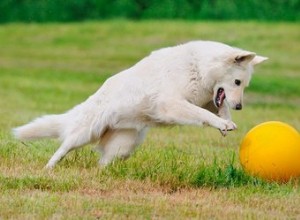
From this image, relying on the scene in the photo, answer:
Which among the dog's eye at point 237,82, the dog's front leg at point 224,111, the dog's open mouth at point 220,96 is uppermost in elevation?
the dog's eye at point 237,82

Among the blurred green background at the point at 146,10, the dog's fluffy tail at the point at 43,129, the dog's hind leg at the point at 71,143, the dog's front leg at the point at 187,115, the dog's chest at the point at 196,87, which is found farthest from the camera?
the blurred green background at the point at 146,10

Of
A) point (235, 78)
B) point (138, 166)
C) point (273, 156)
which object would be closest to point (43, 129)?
point (138, 166)

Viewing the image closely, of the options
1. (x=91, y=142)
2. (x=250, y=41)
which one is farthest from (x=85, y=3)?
(x=91, y=142)

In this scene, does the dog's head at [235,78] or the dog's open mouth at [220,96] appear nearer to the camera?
the dog's head at [235,78]

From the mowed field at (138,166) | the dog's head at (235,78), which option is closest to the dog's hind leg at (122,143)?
the mowed field at (138,166)

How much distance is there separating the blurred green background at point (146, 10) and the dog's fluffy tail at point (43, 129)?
21.5 m

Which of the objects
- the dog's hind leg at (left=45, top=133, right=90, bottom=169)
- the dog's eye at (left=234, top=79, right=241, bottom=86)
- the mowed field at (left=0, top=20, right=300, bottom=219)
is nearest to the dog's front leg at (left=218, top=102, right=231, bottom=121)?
the dog's eye at (left=234, top=79, right=241, bottom=86)

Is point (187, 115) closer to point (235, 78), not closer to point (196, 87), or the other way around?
point (196, 87)

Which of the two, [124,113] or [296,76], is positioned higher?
[124,113]

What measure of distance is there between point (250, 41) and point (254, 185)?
63.9ft

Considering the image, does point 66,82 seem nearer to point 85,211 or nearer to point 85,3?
point 85,3

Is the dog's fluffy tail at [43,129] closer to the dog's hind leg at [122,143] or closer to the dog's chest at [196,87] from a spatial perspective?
the dog's hind leg at [122,143]

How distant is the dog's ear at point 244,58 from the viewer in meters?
7.59

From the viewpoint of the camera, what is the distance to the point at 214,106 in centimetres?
803
